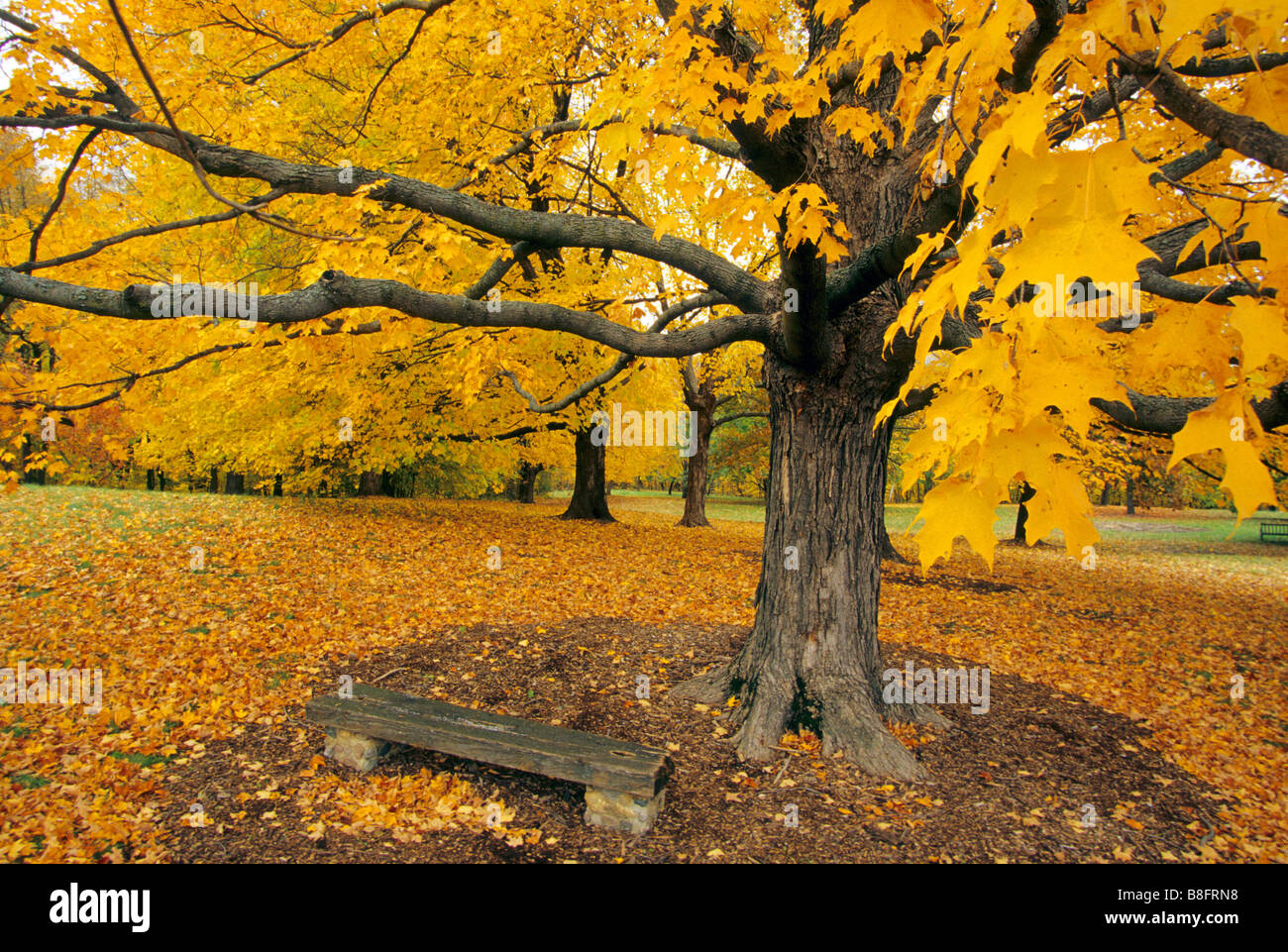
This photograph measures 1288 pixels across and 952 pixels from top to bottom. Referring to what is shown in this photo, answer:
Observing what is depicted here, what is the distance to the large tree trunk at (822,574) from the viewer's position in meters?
4.63

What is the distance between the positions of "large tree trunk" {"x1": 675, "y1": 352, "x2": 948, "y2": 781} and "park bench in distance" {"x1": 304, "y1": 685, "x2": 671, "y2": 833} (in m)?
1.20

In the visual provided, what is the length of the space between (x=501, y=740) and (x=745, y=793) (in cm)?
161

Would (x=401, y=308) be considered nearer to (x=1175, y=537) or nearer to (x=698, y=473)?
(x=698, y=473)

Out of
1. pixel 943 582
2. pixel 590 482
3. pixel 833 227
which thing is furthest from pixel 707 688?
pixel 590 482

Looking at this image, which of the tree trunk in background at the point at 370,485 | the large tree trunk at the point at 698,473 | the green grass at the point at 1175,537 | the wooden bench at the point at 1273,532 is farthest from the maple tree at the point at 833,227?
the wooden bench at the point at 1273,532

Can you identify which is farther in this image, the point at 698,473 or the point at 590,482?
the point at 698,473

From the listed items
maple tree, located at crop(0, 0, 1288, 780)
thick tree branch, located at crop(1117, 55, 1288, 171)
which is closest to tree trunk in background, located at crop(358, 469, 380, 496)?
maple tree, located at crop(0, 0, 1288, 780)

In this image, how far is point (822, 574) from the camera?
185 inches

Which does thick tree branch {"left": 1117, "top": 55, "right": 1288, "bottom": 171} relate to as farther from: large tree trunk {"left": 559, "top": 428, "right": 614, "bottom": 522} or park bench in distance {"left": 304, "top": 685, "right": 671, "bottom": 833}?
large tree trunk {"left": 559, "top": 428, "right": 614, "bottom": 522}

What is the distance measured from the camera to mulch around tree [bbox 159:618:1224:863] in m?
3.52

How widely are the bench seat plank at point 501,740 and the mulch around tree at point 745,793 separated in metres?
0.34

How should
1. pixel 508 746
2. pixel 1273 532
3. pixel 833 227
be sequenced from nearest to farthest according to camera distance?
pixel 833 227
pixel 508 746
pixel 1273 532
